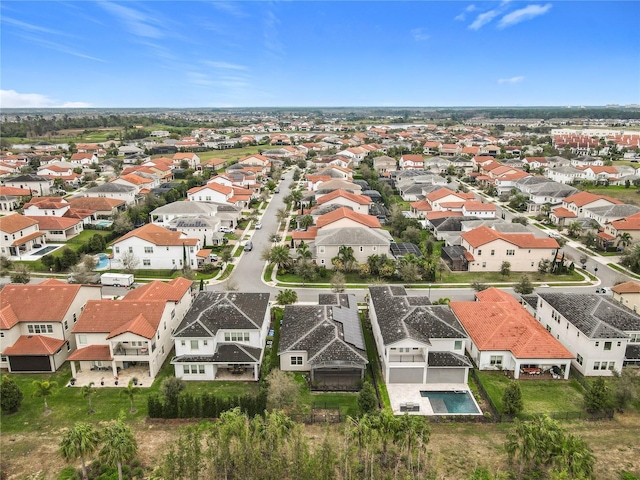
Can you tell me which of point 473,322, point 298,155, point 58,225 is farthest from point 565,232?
point 298,155

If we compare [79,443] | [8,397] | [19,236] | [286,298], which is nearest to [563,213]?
[286,298]

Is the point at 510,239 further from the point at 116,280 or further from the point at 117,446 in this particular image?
the point at 117,446

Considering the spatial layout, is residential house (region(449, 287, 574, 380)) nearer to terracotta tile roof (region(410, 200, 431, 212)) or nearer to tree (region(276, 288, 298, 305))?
tree (region(276, 288, 298, 305))

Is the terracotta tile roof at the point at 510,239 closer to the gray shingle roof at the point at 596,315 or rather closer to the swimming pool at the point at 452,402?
the gray shingle roof at the point at 596,315

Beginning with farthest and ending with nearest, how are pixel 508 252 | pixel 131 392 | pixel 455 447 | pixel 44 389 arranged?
pixel 508 252
pixel 131 392
pixel 44 389
pixel 455 447

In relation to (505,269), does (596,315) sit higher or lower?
higher

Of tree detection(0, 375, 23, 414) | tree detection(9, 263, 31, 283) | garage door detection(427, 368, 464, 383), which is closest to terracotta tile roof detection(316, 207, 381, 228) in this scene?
garage door detection(427, 368, 464, 383)

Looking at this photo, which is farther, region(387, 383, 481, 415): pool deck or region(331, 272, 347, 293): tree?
region(331, 272, 347, 293): tree

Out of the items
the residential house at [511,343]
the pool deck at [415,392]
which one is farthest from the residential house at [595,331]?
the pool deck at [415,392]
